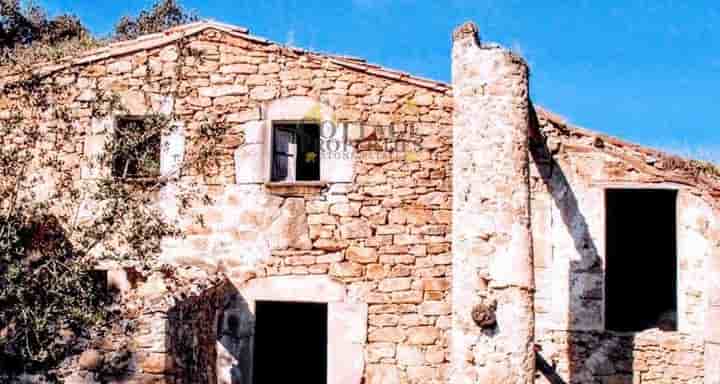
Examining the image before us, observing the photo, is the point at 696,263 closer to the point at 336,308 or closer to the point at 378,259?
the point at 378,259

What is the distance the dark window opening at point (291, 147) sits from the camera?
30.0 feet

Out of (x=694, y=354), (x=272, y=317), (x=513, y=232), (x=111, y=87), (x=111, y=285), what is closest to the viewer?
(x=513, y=232)

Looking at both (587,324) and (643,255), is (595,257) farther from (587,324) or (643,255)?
(643,255)

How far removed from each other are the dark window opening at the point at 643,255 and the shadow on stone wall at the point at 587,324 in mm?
3279

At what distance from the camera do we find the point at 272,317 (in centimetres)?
1220

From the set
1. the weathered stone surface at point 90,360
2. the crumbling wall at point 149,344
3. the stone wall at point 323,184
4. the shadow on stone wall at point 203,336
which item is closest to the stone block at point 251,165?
the stone wall at point 323,184

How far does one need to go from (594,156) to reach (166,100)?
17.5 ft

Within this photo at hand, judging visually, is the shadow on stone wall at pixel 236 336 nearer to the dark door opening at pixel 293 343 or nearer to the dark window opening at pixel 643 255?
the dark door opening at pixel 293 343

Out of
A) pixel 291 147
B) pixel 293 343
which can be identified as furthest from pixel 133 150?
pixel 293 343

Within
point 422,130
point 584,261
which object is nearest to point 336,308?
point 422,130

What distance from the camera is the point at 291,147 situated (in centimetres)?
929

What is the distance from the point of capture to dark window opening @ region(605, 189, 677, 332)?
12102 mm

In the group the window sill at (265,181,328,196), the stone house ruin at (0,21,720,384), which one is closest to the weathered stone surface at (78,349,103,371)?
the stone house ruin at (0,21,720,384)

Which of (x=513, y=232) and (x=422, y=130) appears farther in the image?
(x=422, y=130)
